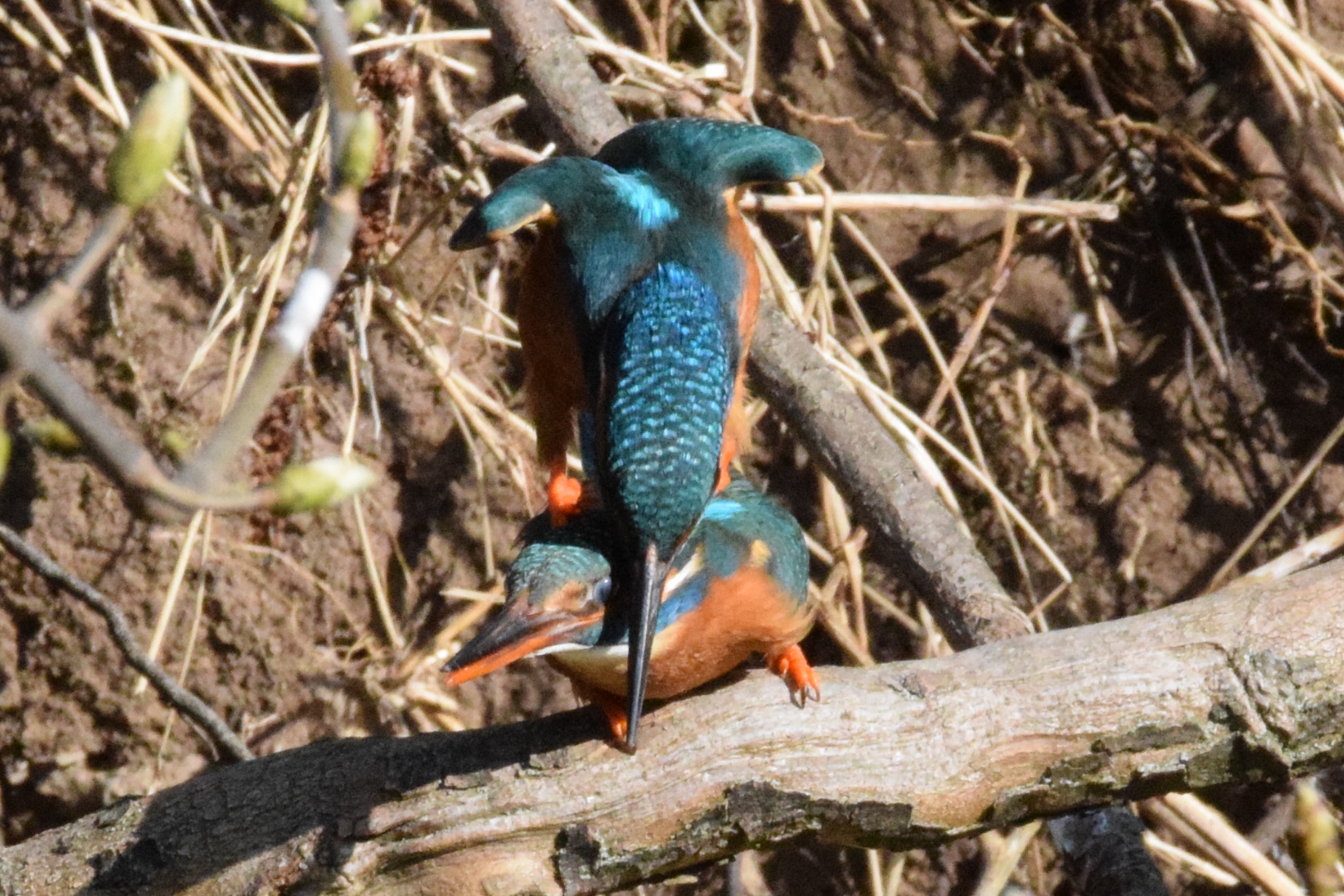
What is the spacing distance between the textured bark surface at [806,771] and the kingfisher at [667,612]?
2.9 inches

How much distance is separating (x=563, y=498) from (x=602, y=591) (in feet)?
1.89

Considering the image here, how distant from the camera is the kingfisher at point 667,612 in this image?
1.93m

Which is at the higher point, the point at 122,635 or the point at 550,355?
the point at 550,355

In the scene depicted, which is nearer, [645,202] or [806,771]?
[806,771]

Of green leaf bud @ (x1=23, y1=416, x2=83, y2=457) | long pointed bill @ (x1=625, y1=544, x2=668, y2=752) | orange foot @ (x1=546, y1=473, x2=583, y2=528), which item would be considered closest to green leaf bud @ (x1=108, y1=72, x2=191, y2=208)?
green leaf bud @ (x1=23, y1=416, x2=83, y2=457)

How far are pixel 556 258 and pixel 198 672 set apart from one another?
1.40 meters

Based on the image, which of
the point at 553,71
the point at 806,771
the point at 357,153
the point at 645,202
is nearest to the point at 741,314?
the point at 645,202

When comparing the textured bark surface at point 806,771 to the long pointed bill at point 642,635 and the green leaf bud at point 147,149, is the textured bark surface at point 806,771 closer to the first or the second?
the long pointed bill at point 642,635

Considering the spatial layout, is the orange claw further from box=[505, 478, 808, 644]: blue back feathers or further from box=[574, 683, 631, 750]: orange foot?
box=[505, 478, 808, 644]: blue back feathers

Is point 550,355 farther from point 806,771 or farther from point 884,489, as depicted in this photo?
point 806,771

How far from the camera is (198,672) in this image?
130 inches

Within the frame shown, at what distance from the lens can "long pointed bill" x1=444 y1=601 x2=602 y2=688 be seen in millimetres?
1798

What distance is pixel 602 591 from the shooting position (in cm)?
203

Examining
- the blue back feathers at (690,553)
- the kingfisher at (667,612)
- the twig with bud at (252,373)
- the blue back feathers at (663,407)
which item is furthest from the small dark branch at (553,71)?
the twig with bud at (252,373)
